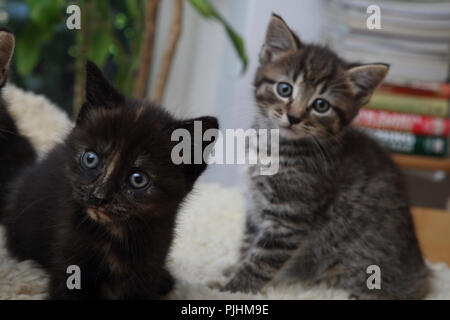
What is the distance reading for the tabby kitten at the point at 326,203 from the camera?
4.79 ft

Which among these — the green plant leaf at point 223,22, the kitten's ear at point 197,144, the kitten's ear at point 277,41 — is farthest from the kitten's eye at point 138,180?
the green plant leaf at point 223,22

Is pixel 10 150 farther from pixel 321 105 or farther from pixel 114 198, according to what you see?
pixel 321 105

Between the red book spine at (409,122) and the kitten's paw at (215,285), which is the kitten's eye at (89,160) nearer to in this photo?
the kitten's paw at (215,285)

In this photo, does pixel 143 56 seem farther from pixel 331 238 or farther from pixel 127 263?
pixel 127 263

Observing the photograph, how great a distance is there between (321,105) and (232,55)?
4.36 ft

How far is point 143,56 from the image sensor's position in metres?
2.40

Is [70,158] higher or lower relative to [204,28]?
lower

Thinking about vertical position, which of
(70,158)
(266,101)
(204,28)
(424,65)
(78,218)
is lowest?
(78,218)

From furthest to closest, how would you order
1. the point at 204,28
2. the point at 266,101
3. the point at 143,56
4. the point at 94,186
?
the point at 204,28 < the point at 143,56 < the point at 266,101 < the point at 94,186

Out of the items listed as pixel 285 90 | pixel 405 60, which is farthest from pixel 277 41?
pixel 405 60

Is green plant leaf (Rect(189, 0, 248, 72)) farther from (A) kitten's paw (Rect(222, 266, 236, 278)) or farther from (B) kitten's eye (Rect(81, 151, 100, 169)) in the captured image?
(B) kitten's eye (Rect(81, 151, 100, 169))

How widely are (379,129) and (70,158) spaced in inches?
71.0

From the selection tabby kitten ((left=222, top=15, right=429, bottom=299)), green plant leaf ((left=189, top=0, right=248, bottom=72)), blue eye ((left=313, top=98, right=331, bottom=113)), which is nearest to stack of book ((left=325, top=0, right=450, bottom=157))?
green plant leaf ((left=189, top=0, right=248, bottom=72))

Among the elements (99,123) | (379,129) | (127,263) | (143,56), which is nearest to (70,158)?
(99,123)
